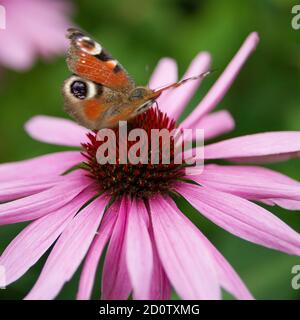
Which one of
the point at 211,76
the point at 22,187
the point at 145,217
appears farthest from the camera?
the point at 211,76

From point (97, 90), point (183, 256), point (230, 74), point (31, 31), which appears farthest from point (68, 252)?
point (31, 31)

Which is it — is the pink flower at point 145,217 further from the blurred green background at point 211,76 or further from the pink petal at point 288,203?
the blurred green background at point 211,76

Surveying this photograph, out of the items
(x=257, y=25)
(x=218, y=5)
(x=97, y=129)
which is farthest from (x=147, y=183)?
(x=218, y=5)

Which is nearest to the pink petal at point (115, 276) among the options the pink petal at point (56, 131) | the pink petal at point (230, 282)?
the pink petal at point (230, 282)

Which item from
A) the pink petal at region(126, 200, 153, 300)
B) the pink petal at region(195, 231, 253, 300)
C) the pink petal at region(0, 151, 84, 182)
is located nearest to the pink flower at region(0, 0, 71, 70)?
the pink petal at region(0, 151, 84, 182)

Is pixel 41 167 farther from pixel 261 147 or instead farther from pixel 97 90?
pixel 261 147
